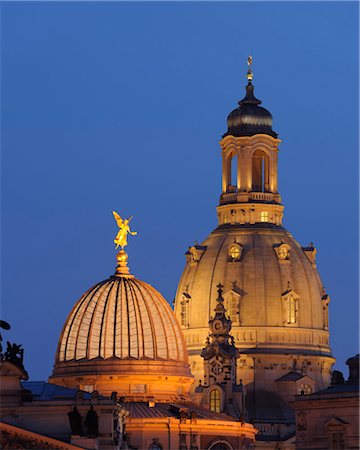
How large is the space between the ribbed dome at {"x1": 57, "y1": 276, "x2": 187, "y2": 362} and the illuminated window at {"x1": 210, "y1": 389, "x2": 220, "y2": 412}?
1822cm

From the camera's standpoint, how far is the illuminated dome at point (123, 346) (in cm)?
17662

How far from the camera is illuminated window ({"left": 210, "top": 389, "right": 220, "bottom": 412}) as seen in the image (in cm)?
19800

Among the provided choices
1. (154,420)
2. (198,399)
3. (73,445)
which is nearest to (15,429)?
(73,445)

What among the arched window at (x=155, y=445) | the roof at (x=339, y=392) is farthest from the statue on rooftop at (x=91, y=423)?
the roof at (x=339, y=392)

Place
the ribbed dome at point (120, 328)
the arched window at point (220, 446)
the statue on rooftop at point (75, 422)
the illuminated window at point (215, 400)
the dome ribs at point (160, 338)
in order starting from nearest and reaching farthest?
the statue on rooftop at point (75, 422)
the arched window at point (220, 446)
the ribbed dome at point (120, 328)
the dome ribs at point (160, 338)
the illuminated window at point (215, 400)

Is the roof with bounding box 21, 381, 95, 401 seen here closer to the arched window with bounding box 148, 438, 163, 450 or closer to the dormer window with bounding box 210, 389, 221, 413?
the arched window with bounding box 148, 438, 163, 450

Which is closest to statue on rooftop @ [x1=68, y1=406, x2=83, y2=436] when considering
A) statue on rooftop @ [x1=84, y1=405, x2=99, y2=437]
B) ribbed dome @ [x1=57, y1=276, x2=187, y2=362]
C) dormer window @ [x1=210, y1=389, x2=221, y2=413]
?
statue on rooftop @ [x1=84, y1=405, x2=99, y2=437]

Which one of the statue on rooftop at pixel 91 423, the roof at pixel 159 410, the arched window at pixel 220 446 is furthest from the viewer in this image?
the arched window at pixel 220 446

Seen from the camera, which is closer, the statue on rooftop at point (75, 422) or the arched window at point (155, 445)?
the statue on rooftop at point (75, 422)

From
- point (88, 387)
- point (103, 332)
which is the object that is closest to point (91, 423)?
point (88, 387)

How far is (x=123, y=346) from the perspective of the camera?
178 m

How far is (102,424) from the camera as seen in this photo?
151m

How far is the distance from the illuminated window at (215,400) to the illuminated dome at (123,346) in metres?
17.3

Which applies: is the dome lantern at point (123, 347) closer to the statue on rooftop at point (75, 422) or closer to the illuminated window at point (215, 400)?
the illuminated window at point (215, 400)
